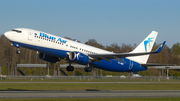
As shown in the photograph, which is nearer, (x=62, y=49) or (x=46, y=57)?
(x=62, y=49)

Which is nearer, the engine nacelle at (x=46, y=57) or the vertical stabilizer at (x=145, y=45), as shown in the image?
the engine nacelle at (x=46, y=57)

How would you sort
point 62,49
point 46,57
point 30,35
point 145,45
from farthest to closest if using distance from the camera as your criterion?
point 145,45 < point 46,57 < point 62,49 < point 30,35

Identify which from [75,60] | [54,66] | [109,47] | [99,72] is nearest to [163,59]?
[109,47]

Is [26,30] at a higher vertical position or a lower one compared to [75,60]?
higher

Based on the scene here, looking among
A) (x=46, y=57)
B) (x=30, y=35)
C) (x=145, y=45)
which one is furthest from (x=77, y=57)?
(x=145, y=45)

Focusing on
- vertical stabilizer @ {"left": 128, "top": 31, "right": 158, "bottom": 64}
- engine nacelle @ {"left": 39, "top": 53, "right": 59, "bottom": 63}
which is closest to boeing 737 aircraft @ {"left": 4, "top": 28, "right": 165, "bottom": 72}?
engine nacelle @ {"left": 39, "top": 53, "right": 59, "bottom": 63}

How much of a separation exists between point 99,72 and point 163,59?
4917 centimetres

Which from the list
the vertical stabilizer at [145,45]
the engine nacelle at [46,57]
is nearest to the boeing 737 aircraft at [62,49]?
the engine nacelle at [46,57]

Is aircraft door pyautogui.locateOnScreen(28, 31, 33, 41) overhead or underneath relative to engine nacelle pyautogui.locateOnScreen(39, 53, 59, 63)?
overhead

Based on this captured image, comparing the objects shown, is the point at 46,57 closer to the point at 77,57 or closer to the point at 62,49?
the point at 62,49

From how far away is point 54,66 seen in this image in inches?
3509

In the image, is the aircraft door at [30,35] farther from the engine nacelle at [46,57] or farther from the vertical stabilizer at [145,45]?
the vertical stabilizer at [145,45]

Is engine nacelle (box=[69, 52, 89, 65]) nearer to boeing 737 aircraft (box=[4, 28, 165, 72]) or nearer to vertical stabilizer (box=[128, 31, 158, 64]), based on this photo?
boeing 737 aircraft (box=[4, 28, 165, 72])

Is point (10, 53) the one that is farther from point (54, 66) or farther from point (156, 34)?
point (156, 34)
